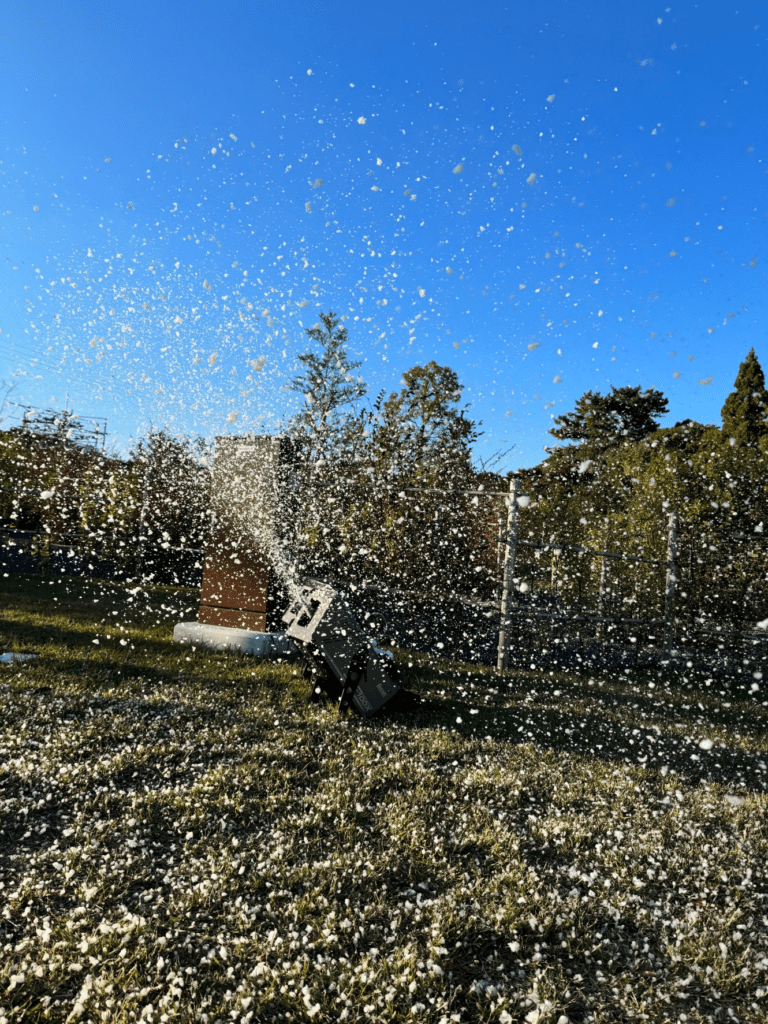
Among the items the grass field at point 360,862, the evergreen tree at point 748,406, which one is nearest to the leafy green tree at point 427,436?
the grass field at point 360,862

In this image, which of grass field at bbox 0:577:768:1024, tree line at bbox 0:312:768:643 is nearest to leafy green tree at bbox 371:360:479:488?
tree line at bbox 0:312:768:643

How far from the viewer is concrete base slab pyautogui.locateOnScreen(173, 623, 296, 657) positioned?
784 centimetres

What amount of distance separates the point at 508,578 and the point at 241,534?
394cm

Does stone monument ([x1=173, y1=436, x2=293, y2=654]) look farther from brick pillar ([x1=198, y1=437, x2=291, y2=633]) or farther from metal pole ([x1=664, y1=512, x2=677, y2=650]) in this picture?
metal pole ([x1=664, y1=512, x2=677, y2=650])

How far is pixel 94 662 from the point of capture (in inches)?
267

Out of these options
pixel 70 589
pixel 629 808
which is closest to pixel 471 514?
pixel 629 808

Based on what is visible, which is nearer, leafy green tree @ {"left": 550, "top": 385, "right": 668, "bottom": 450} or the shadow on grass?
the shadow on grass

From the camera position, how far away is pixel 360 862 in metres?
3.25

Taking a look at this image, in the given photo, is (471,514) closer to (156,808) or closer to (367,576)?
(367,576)

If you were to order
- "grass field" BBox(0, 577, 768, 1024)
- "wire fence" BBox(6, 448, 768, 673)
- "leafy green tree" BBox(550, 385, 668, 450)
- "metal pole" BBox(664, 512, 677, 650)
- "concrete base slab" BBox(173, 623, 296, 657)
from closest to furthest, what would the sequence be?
"grass field" BBox(0, 577, 768, 1024)
"concrete base slab" BBox(173, 623, 296, 657)
"wire fence" BBox(6, 448, 768, 673)
"metal pole" BBox(664, 512, 677, 650)
"leafy green tree" BBox(550, 385, 668, 450)

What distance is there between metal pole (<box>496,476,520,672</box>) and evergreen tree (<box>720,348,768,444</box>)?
61.8 feet

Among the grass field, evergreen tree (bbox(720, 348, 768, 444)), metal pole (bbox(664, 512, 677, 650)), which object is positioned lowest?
the grass field

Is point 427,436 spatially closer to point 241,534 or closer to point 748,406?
point 241,534

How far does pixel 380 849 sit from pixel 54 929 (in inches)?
65.2
